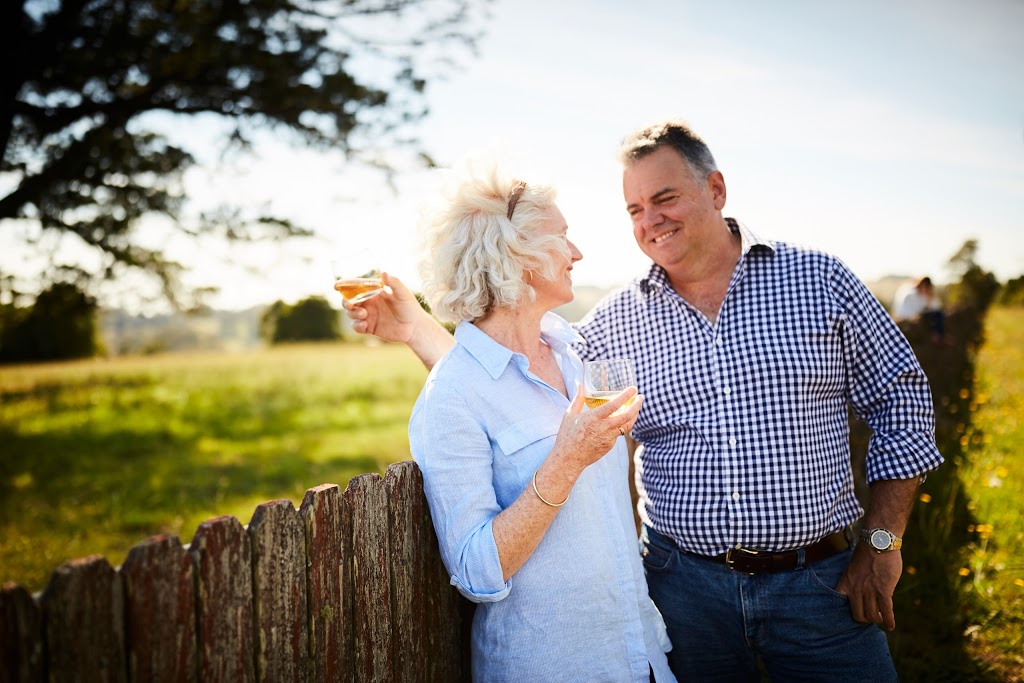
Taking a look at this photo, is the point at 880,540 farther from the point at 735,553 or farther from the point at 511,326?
the point at 511,326

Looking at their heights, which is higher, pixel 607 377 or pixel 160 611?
pixel 607 377

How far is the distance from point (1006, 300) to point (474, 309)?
4894 centimetres

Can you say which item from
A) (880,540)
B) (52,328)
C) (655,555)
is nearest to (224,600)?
(655,555)

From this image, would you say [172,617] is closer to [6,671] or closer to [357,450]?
[6,671]

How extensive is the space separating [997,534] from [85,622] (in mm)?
6012

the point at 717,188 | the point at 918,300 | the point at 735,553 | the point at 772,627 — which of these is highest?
the point at 918,300

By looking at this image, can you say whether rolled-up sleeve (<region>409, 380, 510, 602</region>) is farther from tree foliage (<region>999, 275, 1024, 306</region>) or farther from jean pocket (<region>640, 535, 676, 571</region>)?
tree foliage (<region>999, 275, 1024, 306</region>)

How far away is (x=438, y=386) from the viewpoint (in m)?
2.20

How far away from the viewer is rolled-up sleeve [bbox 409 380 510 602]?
2043 millimetres

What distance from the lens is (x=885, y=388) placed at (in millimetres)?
2701

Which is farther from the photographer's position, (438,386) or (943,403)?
(943,403)

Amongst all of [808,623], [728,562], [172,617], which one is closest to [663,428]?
[728,562]

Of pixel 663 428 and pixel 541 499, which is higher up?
pixel 663 428

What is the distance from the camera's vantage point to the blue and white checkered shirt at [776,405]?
2.63 m
